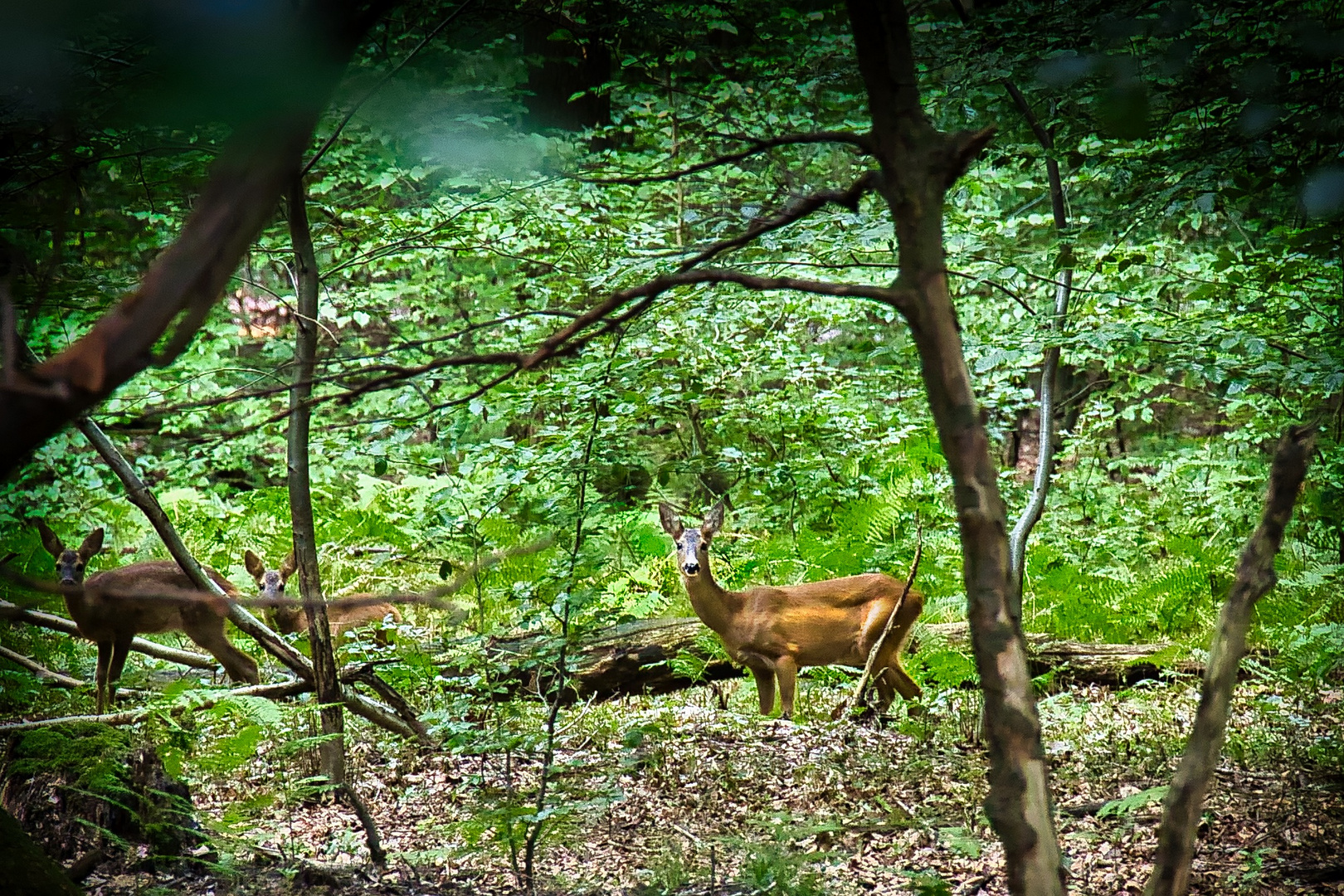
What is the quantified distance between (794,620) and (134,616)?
3751 millimetres

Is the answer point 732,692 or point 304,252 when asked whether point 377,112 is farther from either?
point 732,692

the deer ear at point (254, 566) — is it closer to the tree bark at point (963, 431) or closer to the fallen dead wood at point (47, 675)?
the fallen dead wood at point (47, 675)

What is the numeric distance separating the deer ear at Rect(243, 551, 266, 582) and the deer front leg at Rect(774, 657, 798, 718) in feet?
11.9

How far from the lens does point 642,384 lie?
6133 mm

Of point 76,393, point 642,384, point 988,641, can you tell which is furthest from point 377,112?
point 642,384

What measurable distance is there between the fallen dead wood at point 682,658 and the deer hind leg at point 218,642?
1210mm

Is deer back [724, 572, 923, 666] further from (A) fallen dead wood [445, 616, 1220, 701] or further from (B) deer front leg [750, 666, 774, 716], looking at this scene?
(A) fallen dead wood [445, 616, 1220, 701]

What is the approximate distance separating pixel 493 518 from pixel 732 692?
197 centimetres

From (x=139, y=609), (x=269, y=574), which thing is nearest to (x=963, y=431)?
(x=139, y=609)

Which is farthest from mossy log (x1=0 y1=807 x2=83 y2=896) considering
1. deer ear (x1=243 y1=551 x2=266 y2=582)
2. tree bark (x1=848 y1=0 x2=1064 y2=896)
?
deer ear (x1=243 y1=551 x2=266 y2=582)

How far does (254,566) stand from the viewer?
23.7 ft

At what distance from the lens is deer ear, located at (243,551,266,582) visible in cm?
711

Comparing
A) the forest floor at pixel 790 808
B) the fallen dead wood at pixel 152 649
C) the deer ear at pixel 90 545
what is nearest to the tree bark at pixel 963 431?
the forest floor at pixel 790 808

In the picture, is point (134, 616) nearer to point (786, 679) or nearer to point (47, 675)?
point (47, 675)
